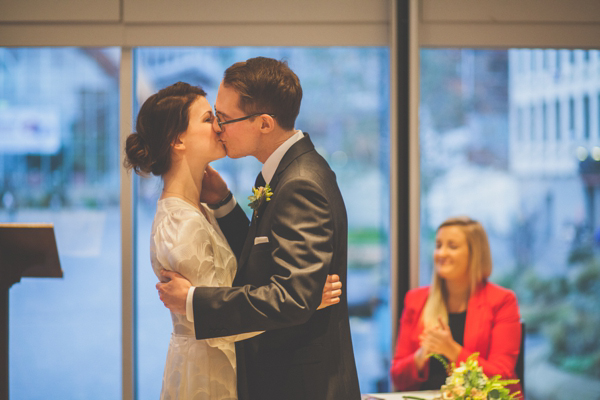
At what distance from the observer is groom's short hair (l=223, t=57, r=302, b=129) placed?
6.14 feet

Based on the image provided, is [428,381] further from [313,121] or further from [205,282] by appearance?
[313,121]

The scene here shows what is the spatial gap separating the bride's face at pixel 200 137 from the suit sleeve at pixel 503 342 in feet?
5.29

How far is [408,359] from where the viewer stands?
2934mm

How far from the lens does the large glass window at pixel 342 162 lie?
145 inches

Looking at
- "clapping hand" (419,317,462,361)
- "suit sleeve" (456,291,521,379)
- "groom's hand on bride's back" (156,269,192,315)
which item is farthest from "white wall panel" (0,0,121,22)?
"suit sleeve" (456,291,521,379)

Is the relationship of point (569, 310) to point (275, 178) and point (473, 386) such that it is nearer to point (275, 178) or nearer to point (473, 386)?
point (473, 386)

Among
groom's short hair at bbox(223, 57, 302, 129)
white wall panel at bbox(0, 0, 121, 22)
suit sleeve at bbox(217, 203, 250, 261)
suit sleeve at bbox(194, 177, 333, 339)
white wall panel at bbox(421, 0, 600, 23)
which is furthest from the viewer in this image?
white wall panel at bbox(421, 0, 600, 23)

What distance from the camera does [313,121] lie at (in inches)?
150

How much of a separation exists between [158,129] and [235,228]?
21.0 inches

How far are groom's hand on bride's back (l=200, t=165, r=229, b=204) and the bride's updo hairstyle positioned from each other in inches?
12.1

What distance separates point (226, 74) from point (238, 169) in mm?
1862

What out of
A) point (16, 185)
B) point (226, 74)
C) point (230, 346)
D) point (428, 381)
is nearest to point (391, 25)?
point (226, 74)

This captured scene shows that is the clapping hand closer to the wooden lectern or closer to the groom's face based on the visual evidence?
the groom's face

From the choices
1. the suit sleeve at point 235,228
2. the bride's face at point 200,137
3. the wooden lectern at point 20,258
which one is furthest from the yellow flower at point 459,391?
the wooden lectern at point 20,258
